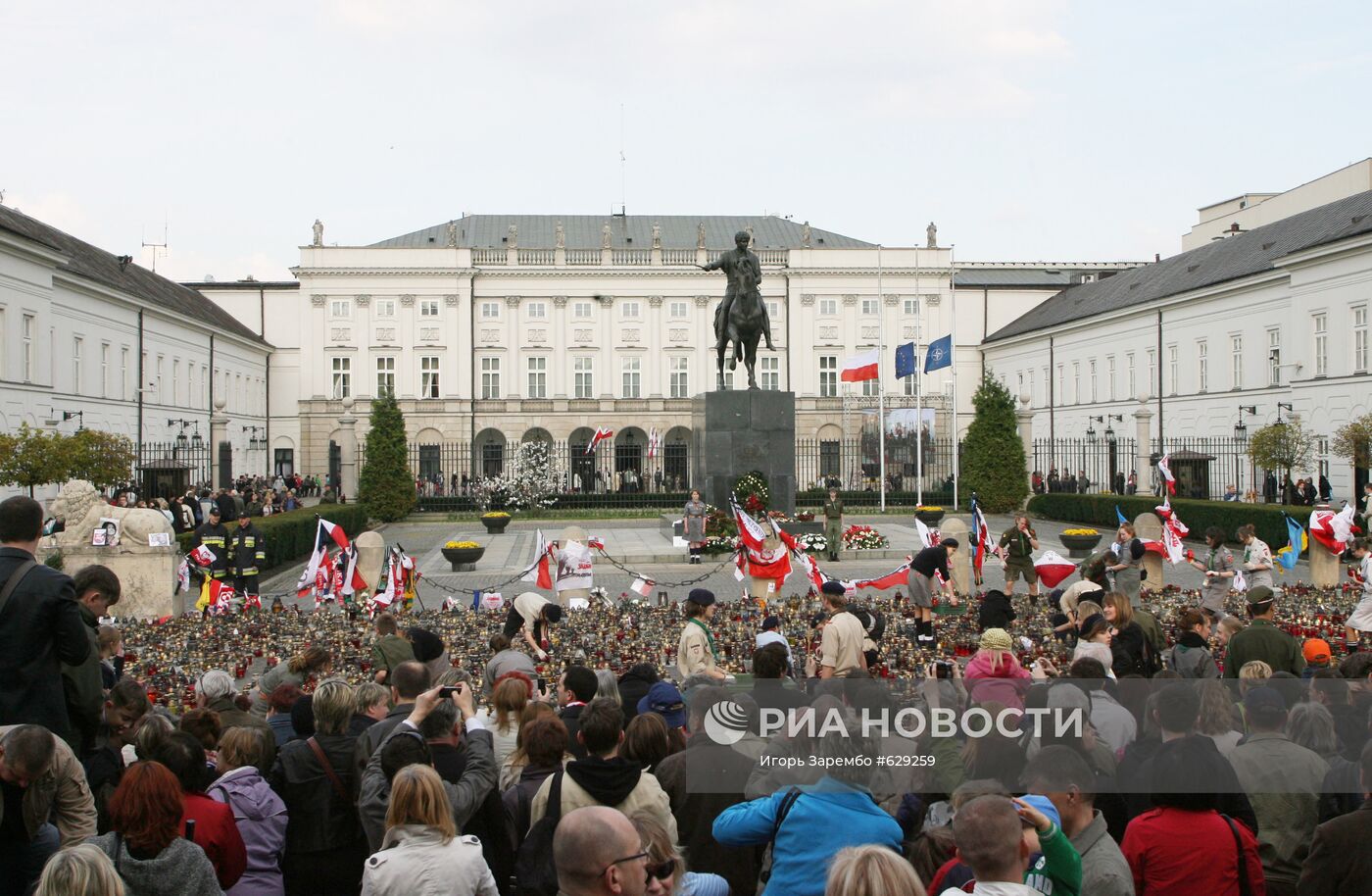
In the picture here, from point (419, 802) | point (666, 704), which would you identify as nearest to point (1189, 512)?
point (666, 704)

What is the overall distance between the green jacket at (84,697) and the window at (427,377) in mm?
64508

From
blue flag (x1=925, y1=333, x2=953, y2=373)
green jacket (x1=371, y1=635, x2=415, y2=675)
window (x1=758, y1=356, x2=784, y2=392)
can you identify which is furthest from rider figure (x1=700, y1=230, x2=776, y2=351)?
window (x1=758, y1=356, x2=784, y2=392)

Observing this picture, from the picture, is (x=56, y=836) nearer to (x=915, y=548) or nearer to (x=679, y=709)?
(x=679, y=709)

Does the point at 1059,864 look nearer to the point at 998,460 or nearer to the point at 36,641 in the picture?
the point at 36,641

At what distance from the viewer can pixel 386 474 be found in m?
40.0

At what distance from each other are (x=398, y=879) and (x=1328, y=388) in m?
41.5

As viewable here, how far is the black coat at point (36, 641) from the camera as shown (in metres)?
4.94

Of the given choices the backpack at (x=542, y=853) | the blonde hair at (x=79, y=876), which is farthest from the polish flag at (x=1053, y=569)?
the blonde hair at (x=79, y=876)

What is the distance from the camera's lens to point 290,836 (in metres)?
5.12

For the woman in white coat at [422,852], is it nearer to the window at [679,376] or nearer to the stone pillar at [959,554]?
the stone pillar at [959,554]

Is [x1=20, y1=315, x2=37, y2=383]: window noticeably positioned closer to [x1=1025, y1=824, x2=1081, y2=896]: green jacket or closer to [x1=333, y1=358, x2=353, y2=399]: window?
[x1=333, y1=358, x2=353, y2=399]: window

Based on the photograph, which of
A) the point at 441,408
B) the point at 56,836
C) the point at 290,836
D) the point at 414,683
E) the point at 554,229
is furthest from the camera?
the point at 554,229

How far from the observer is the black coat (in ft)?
16.2

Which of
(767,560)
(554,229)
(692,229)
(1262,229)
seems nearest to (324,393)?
(554,229)
